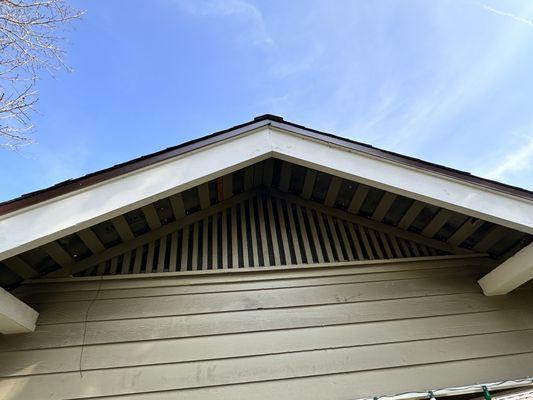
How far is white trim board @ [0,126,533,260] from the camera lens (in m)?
1.54

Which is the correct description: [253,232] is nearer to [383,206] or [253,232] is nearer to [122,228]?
[122,228]

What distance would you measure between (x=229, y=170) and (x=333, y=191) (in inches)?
43.4

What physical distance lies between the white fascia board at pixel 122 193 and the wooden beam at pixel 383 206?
1160 millimetres

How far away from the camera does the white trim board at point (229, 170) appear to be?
1.54 meters

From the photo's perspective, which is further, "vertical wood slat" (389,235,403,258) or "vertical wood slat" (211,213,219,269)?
"vertical wood slat" (389,235,403,258)

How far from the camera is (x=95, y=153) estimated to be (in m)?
5.68

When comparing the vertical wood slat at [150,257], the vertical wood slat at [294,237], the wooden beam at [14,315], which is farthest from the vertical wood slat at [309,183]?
the wooden beam at [14,315]

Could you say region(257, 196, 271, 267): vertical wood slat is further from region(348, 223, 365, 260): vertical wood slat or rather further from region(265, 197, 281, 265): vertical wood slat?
region(348, 223, 365, 260): vertical wood slat

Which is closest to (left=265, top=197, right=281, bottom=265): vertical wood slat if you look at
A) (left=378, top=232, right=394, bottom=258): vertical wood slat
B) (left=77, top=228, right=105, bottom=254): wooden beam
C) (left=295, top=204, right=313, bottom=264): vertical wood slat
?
(left=295, top=204, right=313, bottom=264): vertical wood slat

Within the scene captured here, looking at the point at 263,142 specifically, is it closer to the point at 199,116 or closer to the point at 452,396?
the point at 452,396

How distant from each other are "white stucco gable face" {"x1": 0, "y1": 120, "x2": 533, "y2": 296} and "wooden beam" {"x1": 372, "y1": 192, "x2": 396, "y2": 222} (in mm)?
518

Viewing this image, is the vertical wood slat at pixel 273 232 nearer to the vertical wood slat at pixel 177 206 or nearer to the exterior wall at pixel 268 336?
the exterior wall at pixel 268 336

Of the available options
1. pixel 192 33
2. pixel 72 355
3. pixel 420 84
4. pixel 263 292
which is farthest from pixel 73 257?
pixel 420 84

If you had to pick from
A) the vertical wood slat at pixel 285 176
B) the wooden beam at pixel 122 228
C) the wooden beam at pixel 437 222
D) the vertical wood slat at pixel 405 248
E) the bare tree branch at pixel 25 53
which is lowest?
the vertical wood slat at pixel 405 248
